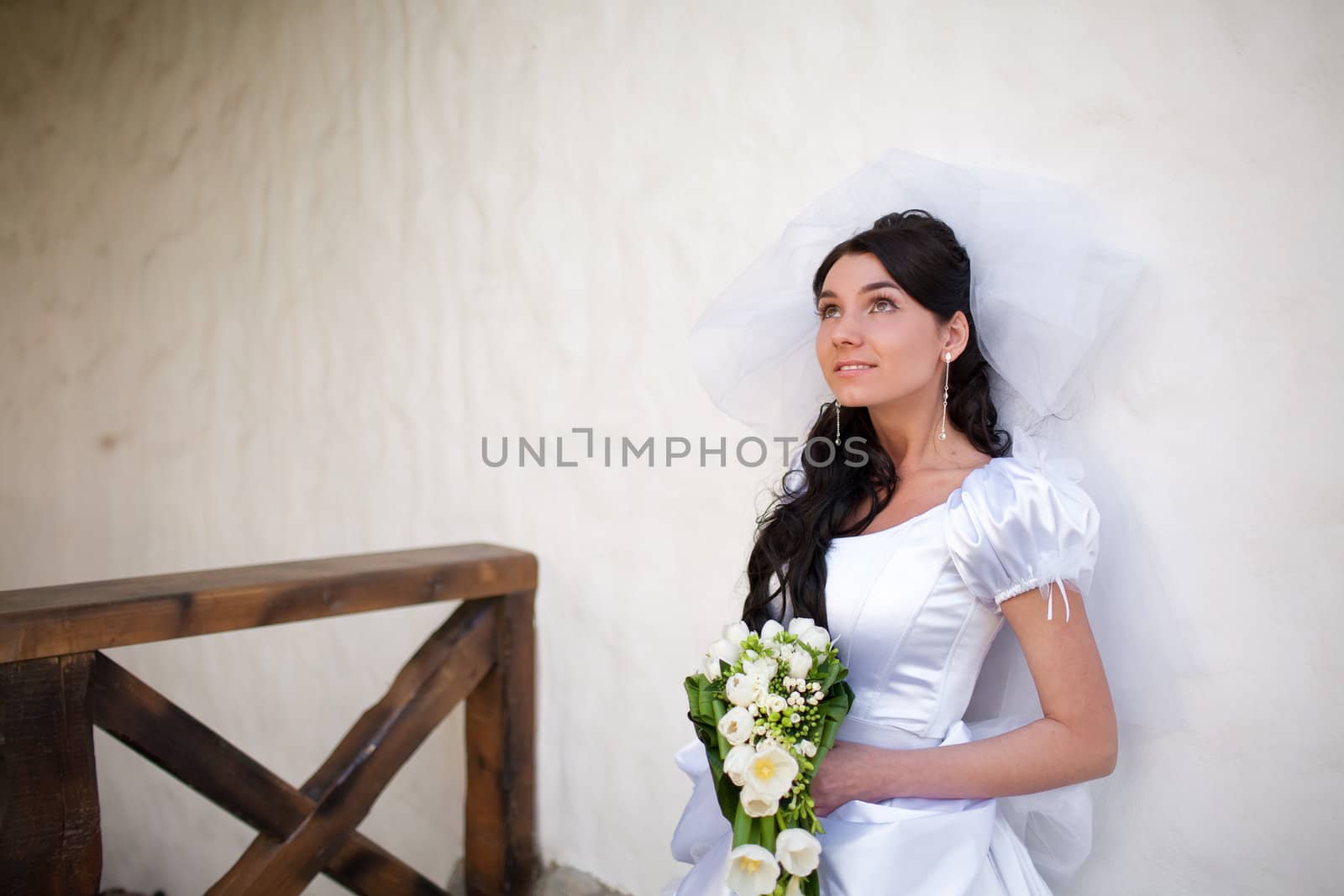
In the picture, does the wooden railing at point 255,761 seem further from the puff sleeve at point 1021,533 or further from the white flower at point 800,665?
the puff sleeve at point 1021,533

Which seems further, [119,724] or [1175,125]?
[119,724]

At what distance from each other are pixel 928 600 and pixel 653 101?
1.47m

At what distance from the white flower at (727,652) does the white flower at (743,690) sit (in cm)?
10

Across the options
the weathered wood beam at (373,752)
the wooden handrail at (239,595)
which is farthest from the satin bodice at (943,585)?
the weathered wood beam at (373,752)

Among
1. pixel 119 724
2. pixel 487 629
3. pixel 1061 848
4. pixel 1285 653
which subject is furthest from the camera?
pixel 487 629

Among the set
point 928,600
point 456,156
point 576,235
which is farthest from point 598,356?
point 928,600

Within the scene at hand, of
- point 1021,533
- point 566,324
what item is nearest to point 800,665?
point 1021,533

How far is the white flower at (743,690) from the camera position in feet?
4.94

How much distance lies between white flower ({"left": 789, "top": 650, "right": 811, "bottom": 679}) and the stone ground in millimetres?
1402

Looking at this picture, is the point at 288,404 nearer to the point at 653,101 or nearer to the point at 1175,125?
the point at 653,101

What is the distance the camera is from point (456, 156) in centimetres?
306

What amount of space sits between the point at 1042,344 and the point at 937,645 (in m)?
0.50

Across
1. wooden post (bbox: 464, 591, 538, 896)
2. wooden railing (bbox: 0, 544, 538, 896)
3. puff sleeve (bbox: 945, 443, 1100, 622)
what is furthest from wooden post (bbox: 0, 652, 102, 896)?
puff sleeve (bbox: 945, 443, 1100, 622)

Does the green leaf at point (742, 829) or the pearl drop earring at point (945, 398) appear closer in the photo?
→ the green leaf at point (742, 829)
